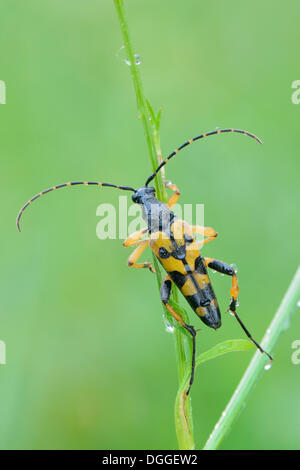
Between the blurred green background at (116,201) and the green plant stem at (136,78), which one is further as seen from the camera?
the blurred green background at (116,201)

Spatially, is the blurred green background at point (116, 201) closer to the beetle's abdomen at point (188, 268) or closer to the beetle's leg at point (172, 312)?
the beetle's abdomen at point (188, 268)

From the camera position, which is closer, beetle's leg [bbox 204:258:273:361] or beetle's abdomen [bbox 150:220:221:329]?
beetle's leg [bbox 204:258:273:361]

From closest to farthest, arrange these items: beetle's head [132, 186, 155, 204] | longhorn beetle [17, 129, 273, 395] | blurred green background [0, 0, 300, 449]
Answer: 1. longhorn beetle [17, 129, 273, 395]
2. beetle's head [132, 186, 155, 204]
3. blurred green background [0, 0, 300, 449]

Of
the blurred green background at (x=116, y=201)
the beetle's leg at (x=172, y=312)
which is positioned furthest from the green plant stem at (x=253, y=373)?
the blurred green background at (x=116, y=201)

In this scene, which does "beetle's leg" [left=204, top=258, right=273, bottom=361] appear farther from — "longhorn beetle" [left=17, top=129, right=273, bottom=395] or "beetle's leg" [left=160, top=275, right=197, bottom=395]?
"beetle's leg" [left=160, top=275, right=197, bottom=395]

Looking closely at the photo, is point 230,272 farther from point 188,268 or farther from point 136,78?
point 136,78

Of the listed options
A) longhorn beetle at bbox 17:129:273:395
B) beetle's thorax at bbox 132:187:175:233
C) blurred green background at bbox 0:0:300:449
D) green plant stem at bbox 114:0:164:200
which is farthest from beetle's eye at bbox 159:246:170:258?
blurred green background at bbox 0:0:300:449
